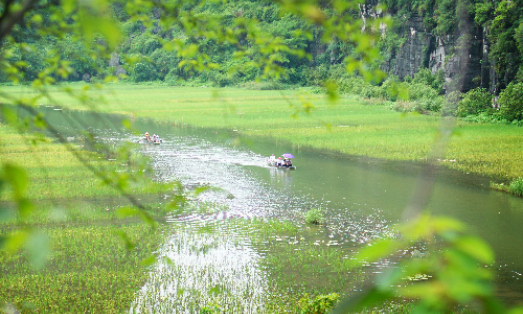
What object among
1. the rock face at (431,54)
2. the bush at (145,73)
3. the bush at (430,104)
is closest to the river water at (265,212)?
the bush at (430,104)

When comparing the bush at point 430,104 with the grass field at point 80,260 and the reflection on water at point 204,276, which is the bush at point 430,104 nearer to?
the grass field at point 80,260

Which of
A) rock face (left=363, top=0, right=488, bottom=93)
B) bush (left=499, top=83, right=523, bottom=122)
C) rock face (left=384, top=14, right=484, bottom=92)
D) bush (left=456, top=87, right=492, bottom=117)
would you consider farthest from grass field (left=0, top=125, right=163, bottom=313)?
rock face (left=384, top=14, right=484, bottom=92)

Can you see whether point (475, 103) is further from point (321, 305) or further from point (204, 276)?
point (321, 305)

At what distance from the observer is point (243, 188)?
13.5 meters

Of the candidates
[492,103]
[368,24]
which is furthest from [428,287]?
[492,103]

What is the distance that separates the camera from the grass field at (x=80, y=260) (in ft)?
22.5

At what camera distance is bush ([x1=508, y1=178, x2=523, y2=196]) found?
509 inches

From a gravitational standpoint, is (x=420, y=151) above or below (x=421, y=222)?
below

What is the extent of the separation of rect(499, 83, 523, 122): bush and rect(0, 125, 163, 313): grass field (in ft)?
69.3

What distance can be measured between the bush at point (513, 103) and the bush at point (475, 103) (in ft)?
7.75

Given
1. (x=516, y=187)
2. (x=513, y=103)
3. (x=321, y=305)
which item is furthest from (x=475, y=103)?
(x=321, y=305)

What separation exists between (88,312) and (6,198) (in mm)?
6260

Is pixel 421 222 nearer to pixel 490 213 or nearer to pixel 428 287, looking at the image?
pixel 428 287

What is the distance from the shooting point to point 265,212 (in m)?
11.5
